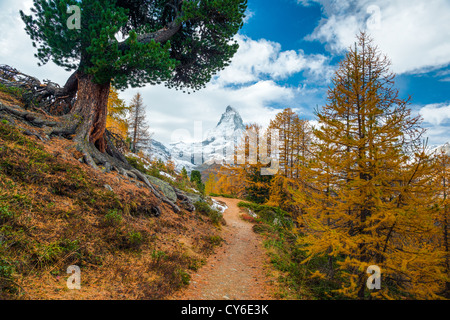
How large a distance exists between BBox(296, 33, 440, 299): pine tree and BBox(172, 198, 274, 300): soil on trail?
1.83 metres

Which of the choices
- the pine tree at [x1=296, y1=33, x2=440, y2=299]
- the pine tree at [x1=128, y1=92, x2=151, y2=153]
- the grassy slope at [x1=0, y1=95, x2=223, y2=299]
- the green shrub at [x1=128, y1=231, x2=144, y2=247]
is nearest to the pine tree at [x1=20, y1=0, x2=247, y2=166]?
the grassy slope at [x1=0, y1=95, x2=223, y2=299]

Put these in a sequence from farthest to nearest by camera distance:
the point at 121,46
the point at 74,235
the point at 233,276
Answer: the point at 121,46 → the point at 233,276 → the point at 74,235

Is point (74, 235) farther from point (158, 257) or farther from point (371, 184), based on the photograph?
point (371, 184)

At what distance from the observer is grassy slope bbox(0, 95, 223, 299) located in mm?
3385

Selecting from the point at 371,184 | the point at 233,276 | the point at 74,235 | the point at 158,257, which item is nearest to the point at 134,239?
the point at 158,257

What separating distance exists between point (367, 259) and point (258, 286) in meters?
3.09

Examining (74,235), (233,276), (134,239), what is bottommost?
(233,276)

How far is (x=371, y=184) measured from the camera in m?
4.90

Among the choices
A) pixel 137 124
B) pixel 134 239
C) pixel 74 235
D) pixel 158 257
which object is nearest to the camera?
pixel 74 235

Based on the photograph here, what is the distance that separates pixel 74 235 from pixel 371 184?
7.18 m

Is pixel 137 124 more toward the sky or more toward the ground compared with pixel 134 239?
more toward the sky
